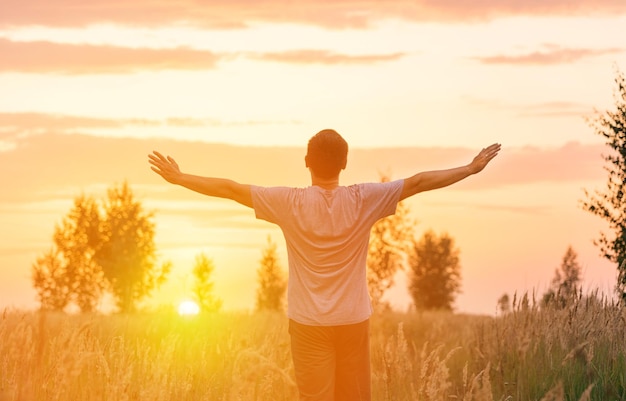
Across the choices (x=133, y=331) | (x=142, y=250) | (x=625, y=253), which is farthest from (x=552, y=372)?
(x=142, y=250)

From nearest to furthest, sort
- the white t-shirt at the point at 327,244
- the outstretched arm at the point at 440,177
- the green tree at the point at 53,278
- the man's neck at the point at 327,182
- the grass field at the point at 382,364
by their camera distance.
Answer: the white t-shirt at the point at 327,244
the man's neck at the point at 327,182
the outstretched arm at the point at 440,177
the grass field at the point at 382,364
the green tree at the point at 53,278

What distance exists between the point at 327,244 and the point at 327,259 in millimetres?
102

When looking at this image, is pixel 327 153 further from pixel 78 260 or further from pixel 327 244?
pixel 78 260

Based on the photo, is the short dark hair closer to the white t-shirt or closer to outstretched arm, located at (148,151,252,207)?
the white t-shirt

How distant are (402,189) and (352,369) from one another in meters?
1.31

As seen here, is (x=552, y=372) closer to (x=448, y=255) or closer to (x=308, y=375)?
(x=308, y=375)

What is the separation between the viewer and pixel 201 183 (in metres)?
6.23

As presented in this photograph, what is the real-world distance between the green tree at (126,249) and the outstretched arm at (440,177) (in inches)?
1856

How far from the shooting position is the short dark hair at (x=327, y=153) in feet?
19.4

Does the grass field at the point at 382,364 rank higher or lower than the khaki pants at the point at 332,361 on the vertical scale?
lower

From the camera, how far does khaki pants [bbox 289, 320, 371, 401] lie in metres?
5.96

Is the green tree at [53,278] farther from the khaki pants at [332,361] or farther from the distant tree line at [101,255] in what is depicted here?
the khaki pants at [332,361]

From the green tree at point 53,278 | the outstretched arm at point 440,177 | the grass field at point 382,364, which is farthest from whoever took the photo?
the green tree at point 53,278

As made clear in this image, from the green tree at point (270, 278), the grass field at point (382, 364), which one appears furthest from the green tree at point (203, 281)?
the grass field at point (382, 364)
